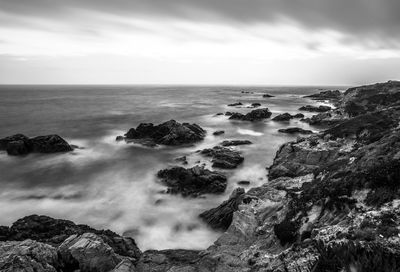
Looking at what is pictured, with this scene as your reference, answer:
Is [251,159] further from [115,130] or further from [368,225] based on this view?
[115,130]

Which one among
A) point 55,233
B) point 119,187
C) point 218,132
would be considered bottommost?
point 119,187

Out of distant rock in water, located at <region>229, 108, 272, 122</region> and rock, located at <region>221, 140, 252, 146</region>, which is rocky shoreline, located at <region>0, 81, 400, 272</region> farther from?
distant rock in water, located at <region>229, 108, 272, 122</region>

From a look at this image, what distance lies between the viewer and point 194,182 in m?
24.3

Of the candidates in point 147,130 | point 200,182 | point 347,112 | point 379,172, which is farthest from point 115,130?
point 379,172

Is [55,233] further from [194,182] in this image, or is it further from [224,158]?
[224,158]

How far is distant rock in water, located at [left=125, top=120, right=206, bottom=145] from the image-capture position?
4047 centimetres

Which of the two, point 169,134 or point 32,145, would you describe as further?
point 169,134

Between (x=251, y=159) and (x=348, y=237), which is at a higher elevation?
(x=348, y=237)

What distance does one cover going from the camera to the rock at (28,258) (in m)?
10.2

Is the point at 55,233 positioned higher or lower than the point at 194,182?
lower

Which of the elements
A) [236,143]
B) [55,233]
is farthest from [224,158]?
[55,233]

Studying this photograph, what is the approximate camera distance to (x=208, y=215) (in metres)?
19.3

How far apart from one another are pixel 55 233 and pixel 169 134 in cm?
2617

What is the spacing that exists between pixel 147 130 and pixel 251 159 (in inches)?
764
